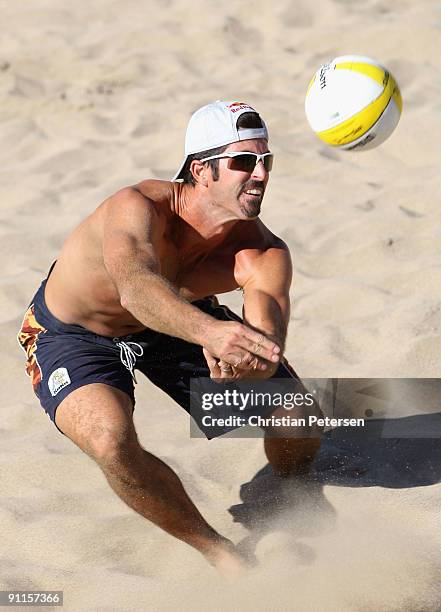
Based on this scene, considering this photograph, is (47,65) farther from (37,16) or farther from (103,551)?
(103,551)

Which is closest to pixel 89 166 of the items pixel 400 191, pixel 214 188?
pixel 400 191

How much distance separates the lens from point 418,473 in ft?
12.1

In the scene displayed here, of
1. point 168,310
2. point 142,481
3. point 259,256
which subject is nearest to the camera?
point 168,310

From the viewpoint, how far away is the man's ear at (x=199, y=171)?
11.5 feet

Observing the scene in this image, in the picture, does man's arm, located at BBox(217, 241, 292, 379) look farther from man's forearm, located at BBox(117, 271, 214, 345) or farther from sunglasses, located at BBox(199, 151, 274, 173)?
sunglasses, located at BBox(199, 151, 274, 173)

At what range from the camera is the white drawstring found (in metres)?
3.57

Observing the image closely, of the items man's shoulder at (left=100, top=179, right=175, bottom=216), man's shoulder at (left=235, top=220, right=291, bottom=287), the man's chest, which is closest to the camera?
man's shoulder at (left=100, top=179, right=175, bottom=216)

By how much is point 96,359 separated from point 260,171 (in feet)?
2.75

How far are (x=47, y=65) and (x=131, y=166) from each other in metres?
1.61

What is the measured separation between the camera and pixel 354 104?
3973mm

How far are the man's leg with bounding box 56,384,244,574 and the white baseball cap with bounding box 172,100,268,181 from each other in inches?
36.5

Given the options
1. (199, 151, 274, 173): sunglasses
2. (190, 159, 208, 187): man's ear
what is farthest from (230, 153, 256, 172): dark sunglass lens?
(190, 159, 208, 187): man's ear

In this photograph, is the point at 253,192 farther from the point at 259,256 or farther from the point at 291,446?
the point at 291,446

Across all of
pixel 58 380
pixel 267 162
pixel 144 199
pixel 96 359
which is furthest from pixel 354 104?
pixel 58 380
